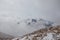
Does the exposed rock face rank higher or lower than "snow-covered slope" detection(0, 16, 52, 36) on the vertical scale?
lower

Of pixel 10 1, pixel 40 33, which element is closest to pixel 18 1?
pixel 10 1

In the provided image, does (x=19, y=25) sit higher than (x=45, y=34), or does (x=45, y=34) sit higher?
(x=19, y=25)

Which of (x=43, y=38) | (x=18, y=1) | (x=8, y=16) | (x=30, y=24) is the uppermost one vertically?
(x=18, y=1)

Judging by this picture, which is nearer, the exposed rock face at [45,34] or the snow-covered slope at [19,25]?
the exposed rock face at [45,34]

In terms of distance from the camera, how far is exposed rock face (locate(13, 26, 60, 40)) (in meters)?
3.04

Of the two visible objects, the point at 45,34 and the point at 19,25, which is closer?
the point at 45,34

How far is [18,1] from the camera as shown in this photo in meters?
3.28

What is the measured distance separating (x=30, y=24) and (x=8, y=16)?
43 centimetres

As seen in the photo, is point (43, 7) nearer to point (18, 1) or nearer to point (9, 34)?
point (18, 1)

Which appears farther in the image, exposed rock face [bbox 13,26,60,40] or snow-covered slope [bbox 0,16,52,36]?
snow-covered slope [bbox 0,16,52,36]

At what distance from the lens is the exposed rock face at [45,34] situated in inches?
119

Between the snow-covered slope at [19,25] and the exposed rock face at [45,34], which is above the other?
the snow-covered slope at [19,25]

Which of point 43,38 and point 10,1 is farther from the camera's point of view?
point 10,1

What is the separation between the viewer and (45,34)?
10.0 feet
